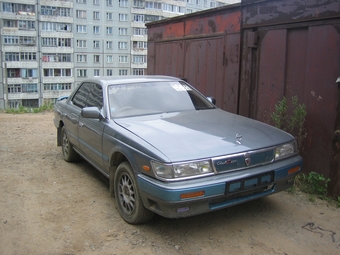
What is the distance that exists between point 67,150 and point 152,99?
227 cm

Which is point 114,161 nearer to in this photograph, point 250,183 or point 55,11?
point 250,183

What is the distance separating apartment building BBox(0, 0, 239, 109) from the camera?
171 ft

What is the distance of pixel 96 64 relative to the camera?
5666 centimetres

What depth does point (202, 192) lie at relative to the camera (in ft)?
10.6

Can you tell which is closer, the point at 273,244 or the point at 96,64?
the point at 273,244

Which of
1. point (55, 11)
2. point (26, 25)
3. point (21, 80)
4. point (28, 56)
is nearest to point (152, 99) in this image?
point (21, 80)

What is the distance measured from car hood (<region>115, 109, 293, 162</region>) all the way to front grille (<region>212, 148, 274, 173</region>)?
0.05 metres

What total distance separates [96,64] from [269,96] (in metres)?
53.6

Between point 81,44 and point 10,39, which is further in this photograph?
point 81,44

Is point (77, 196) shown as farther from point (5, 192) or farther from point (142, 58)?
point (142, 58)

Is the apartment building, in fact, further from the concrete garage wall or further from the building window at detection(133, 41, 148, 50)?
the concrete garage wall

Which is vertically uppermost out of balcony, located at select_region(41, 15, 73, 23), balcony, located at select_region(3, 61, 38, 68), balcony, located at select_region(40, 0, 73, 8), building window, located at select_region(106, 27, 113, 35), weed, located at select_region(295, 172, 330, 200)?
balcony, located at select_region(40, 0, 73, 8)

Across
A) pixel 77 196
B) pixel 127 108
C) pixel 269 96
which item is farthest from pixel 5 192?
pixel 269 96

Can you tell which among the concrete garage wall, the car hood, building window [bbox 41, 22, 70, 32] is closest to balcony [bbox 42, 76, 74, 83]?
building window [bbox 41, 22, 70, 32]
